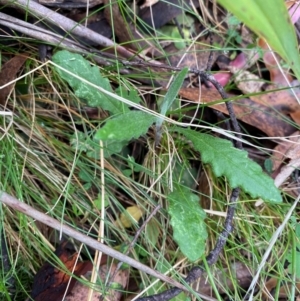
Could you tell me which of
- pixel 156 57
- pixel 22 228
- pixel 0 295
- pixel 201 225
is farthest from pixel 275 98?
pixel 0 295

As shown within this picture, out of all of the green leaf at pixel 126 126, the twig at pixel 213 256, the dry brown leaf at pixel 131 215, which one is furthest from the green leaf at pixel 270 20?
the dry brown leaf at pixel 131 215

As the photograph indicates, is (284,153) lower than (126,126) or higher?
lower

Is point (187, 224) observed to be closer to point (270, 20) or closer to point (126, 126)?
point (126, 126)

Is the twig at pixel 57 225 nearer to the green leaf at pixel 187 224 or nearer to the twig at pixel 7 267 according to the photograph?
the green leaf at pixel 187 224

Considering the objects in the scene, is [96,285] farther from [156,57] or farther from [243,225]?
[156,57]

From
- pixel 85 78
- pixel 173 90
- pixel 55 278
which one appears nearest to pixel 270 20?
pixel 173 90
